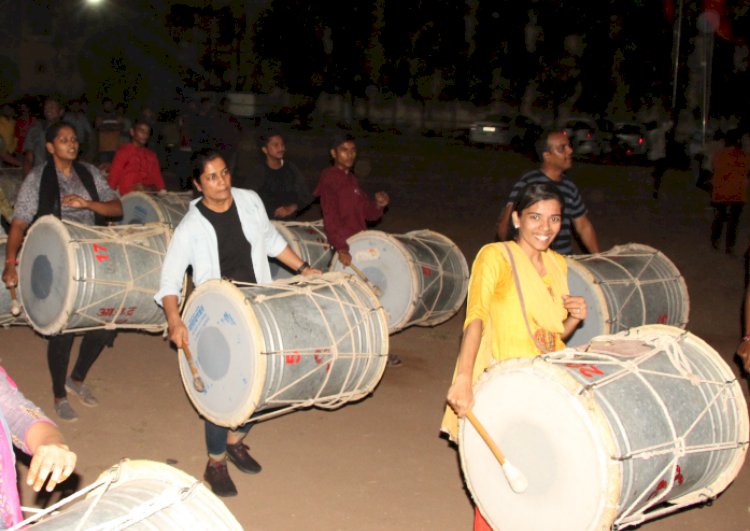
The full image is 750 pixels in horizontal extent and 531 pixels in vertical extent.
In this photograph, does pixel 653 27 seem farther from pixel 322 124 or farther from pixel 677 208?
pixel 677 208

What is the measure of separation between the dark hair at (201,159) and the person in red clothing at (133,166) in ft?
12.5

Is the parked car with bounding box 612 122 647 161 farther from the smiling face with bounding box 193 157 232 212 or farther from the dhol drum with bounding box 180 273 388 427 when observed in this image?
the smiling face with bounding box 193 157 232 212

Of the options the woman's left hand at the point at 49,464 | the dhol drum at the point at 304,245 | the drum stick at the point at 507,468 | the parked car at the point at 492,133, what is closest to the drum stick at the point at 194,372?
the drum stick at the point at 507,468

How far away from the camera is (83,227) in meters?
5.41

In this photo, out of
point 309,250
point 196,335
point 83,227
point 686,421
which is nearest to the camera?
point 686,421

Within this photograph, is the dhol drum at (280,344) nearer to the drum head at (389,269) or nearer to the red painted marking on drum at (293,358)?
the red painted marking on drum at (293,358)

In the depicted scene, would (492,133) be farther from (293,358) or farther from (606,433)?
(606,433)

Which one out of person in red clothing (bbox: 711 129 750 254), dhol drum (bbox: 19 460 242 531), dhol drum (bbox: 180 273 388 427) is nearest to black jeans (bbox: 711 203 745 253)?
person in red clothing (bbox: 711 129 750 254)

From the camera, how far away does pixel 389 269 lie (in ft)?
21.9

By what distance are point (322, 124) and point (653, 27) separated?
53.1 feet

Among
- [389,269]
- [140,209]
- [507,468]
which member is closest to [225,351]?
[507,468]

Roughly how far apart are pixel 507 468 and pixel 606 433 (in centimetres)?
42

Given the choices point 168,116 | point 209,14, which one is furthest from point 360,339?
point 209,14

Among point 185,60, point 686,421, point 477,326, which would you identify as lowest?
point 686,421
